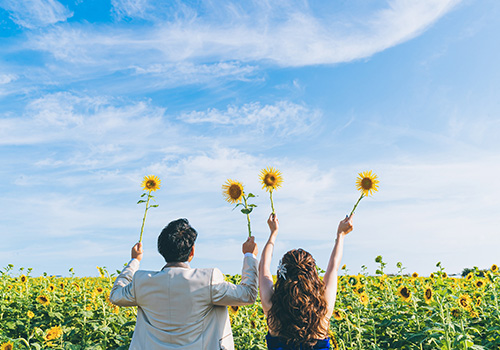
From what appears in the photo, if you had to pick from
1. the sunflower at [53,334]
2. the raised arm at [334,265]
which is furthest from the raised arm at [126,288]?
the sunflower at [53,334]

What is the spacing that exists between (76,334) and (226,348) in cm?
341

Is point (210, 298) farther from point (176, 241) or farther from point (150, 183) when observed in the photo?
point (150, 183)

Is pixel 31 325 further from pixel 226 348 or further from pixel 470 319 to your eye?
pixel 470 319

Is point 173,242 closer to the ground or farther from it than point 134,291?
farther from it

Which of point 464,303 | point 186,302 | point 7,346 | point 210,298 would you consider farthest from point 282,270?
point 7,346

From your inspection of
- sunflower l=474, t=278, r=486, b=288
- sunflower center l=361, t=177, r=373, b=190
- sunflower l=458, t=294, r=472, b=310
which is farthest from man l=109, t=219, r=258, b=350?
sunflower l=474, t=278, r=486, b=288

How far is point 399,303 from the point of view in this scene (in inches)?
219

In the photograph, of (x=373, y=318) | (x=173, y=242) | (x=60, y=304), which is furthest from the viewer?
(x=60, y=304)

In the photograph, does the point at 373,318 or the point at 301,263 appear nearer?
the point at 301,263

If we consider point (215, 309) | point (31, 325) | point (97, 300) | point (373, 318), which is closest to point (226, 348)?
point (215, 309)

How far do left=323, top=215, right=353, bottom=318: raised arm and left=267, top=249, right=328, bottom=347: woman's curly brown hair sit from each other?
0.07m

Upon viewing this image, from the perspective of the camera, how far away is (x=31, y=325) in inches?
248


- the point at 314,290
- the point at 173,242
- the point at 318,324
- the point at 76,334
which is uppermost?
the point at 173,242

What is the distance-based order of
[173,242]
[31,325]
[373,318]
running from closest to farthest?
1. [173,242]
2. [373,318]
3. [31,325]
